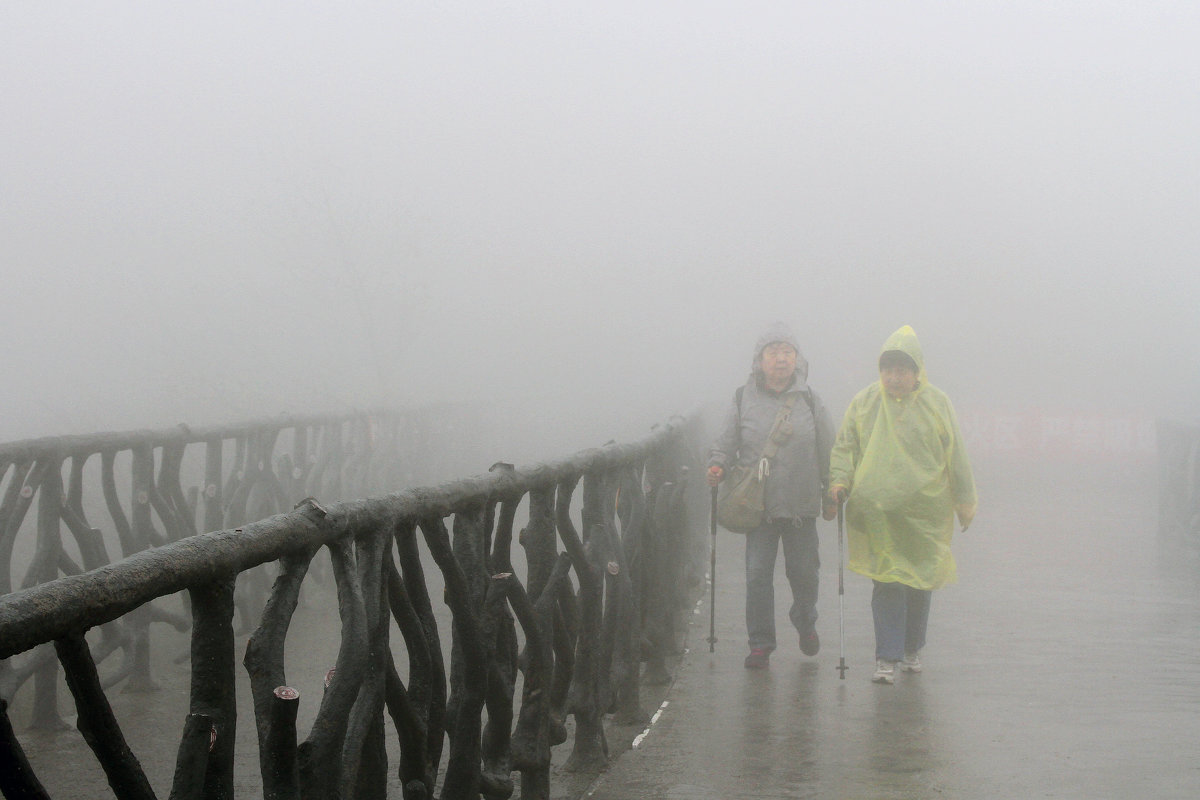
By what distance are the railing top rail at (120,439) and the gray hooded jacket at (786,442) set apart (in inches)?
107

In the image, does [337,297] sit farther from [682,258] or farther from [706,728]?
[706,728]

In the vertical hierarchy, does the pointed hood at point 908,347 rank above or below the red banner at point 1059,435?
above

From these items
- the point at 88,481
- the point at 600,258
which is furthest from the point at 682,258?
the point at 88,481

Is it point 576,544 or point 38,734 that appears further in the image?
point 38,734

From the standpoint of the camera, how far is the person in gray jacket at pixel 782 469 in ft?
28.1

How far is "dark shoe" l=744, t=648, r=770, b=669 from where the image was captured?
326 inches

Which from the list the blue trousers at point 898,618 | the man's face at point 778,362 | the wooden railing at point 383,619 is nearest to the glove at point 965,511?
the blue trousers at point 898,618

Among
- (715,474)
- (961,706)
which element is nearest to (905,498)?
(715,474)

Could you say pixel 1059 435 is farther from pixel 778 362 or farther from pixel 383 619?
pixel 383 619

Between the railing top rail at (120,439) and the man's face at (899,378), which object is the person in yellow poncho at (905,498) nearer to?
the man's face at (899,378)

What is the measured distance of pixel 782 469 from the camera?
28.2ft

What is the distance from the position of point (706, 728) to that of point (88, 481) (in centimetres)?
1457

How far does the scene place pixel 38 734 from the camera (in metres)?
6.65

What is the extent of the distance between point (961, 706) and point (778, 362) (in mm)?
2143
